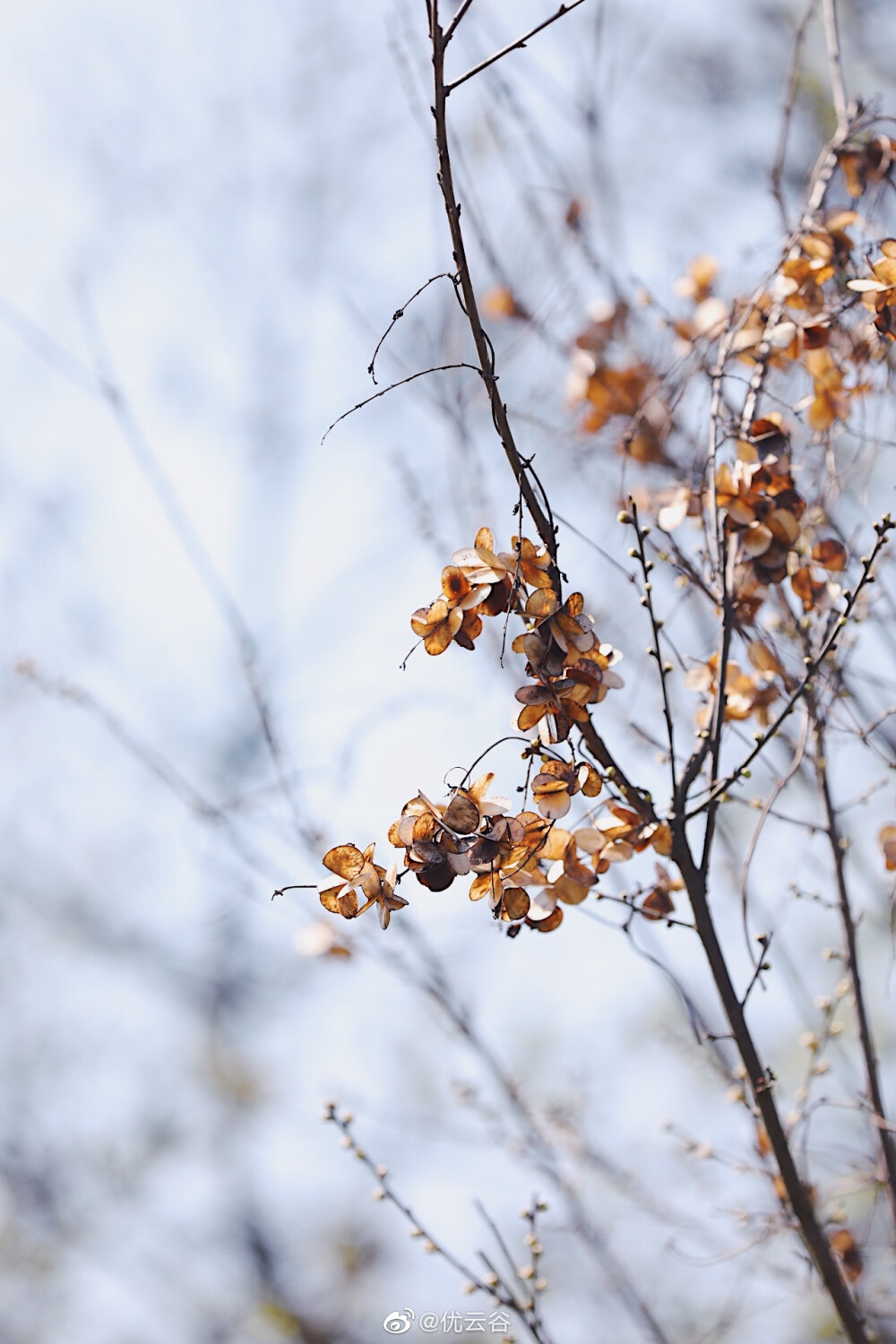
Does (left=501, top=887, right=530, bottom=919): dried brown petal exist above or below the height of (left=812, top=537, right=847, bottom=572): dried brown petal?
below

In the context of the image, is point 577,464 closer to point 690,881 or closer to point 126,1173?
point 690,881

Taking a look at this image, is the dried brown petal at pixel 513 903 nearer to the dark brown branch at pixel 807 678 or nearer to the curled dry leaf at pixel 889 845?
the dark brown branch at pixel 807 678

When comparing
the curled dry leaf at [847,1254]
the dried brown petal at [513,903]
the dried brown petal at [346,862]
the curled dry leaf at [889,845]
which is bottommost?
the curled dry leaf at [847,1254]

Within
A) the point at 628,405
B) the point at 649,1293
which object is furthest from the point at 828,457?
the point at 649,1293

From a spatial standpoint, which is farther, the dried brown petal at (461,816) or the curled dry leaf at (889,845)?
the curled dry leaf at (889,845)

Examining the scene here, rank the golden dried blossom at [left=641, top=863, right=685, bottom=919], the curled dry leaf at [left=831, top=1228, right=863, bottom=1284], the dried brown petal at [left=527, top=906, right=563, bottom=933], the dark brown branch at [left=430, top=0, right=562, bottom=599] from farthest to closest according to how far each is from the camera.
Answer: the curled dry leaf at [left=831, top=1228, right=863, bottom=1284] → the golden dried blossom at [left=641, top=863, right=685, bottom=919] → the dried brown petal at [left=527, top=906, right=563, bottom=933] → the dark brown branch at [left=430, top=0, right=562, bottom=599]

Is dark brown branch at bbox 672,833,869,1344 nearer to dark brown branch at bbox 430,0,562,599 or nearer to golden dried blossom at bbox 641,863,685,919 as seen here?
golden dried blossom at bbox 641,863,685,919

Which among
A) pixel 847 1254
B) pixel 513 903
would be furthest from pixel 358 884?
pixel 847 1254

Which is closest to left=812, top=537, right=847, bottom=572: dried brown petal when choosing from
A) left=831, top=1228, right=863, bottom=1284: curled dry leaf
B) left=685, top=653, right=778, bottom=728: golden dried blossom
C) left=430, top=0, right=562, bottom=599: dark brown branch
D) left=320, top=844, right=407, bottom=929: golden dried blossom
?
left=685, top=653, right=778, bottom=728: golden dried blossom

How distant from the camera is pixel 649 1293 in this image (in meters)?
3.08

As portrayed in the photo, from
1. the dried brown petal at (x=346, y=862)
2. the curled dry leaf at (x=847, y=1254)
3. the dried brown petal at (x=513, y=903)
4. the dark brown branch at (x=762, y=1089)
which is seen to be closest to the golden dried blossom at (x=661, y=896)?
the dark brown branch at (x=762, y=1089)

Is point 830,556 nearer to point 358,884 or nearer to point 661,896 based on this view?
point 661,896

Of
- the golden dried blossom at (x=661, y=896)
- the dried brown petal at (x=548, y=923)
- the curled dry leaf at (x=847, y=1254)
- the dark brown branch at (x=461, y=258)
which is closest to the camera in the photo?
the dark brown branch at (x=461, y=258)

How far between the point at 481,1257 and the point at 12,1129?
167 inches
